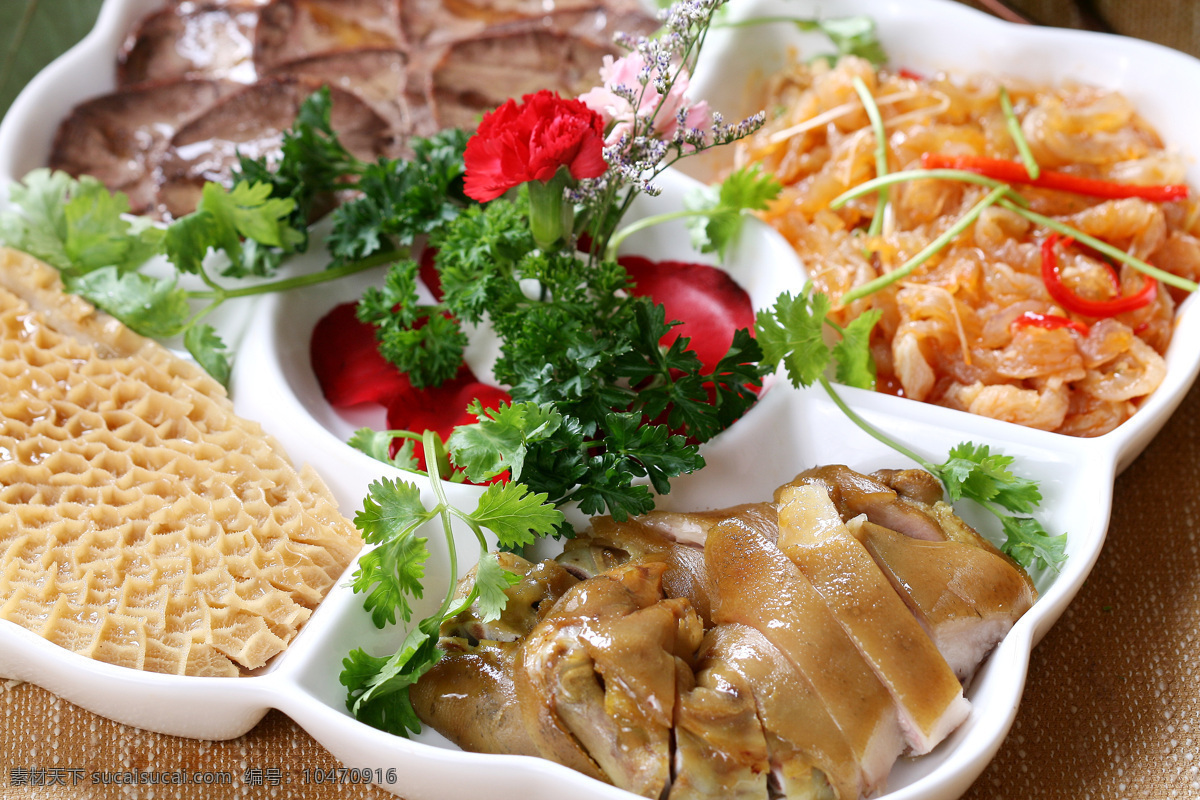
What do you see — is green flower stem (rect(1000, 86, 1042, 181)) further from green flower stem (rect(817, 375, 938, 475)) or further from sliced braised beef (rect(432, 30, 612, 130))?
sliced braised beef (rect(432, 30, 612, 130))

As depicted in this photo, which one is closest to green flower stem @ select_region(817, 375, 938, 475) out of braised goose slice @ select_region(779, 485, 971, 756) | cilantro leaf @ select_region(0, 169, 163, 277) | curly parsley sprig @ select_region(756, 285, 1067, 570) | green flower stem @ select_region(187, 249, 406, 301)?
curly parsley sprig @ select_region(756, 285, 1067, 570)

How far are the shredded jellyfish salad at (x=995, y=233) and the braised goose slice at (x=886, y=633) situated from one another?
2.90ft

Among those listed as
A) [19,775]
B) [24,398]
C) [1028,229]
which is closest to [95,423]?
[24,398]

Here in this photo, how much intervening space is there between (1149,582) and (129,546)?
9.29ft

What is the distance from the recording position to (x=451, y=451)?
93.1 inches

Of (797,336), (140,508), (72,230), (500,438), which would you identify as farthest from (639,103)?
(72,230)

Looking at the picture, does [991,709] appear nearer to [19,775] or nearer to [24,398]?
[19,775]

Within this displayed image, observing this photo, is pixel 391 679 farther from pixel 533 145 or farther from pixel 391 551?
pixel 533 145

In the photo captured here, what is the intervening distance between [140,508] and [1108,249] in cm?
290

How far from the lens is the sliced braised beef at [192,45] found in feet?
12.2

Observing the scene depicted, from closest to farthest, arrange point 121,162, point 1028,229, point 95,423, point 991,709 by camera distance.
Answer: point 991,709, point 95,423, point 1028,229, point 121,162

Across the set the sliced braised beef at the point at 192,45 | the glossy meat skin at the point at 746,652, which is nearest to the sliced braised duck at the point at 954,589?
the glossy meat skin at the point at 746,652

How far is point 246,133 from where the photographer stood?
3445 millimetres

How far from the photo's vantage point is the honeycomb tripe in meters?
2.29
